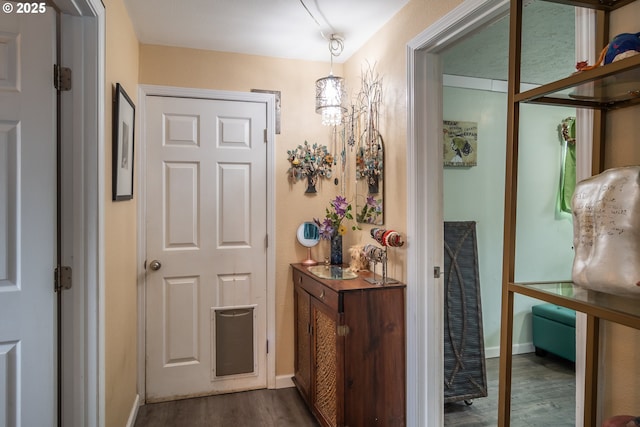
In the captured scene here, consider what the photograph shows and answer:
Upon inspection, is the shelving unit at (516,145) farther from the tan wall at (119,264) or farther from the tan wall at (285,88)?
the tan wall at (119,264)

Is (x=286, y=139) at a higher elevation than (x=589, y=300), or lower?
higher

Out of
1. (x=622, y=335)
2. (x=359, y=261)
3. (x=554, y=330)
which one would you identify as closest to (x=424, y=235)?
(x=359, y=261)

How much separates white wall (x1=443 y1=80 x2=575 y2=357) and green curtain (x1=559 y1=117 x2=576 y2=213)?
2.2 inches

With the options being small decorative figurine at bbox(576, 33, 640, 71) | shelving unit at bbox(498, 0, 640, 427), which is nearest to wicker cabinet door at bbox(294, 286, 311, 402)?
shelving unit at bbox(498, 0, 640, 427)

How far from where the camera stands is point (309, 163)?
304cm

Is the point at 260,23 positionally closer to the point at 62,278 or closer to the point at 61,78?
the point at 61,78

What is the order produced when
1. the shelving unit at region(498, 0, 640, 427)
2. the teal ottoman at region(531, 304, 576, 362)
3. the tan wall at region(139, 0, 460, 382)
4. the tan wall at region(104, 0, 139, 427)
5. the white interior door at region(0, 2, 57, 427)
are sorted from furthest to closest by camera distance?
the teal ottoman at region(531, 304, 576, 362), the tan wall at region(139, 0, 460, 382), the tan wall at region(104, 0, 139, 427), the white interior door at region(0, 2, 57, 427), the shelving unit at region(498, 0, 640, 427)

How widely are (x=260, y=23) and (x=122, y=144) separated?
1102 mm

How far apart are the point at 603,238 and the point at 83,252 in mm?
1739

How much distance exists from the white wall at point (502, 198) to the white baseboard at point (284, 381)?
1.73 metres

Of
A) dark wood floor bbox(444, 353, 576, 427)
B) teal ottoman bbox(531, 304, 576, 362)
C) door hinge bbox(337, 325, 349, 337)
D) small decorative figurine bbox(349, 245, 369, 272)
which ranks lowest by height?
dark wood floor bbox(444, 353, 576, 427)

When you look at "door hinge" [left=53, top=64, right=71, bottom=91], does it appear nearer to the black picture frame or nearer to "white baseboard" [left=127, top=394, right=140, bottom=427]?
the black picture frame

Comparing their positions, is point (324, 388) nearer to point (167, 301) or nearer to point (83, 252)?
point (167, 301)

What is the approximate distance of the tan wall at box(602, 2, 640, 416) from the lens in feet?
3.57
